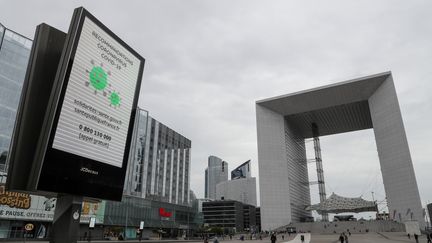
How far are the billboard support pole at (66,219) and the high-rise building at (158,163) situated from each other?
75.7m

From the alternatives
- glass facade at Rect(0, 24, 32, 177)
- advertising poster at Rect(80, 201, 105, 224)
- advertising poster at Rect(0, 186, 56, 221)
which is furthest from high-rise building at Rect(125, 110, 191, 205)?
advertising poster at Rect(0, 186, 56, 221)

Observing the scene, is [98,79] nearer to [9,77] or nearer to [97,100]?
[97,100]

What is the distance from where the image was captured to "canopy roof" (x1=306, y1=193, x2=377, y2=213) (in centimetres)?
10500

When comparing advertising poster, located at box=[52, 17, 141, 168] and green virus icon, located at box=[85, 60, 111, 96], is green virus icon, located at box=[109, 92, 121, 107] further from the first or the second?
green virus icon, located at box=[85, 60, 111, 96]

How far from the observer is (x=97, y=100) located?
1700 centimetres

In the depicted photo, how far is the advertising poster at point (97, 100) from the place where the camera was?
51.5ft

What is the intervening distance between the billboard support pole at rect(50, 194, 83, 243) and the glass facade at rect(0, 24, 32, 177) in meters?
52.4

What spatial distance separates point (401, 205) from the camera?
83938 millimetres

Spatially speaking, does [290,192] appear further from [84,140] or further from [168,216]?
[84,140]

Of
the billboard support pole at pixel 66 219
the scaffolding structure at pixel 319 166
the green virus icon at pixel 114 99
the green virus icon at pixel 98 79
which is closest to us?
the billboard support pole at pixel 66 219

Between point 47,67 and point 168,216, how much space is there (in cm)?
7844

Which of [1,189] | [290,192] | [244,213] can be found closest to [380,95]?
[290,192]

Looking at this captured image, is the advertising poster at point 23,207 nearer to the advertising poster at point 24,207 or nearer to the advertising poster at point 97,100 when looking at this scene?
the advertising poster at point 24,207

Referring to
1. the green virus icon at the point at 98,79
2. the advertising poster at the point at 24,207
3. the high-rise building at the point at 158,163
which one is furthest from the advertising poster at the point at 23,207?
the high-rise building at the point at 158,163
